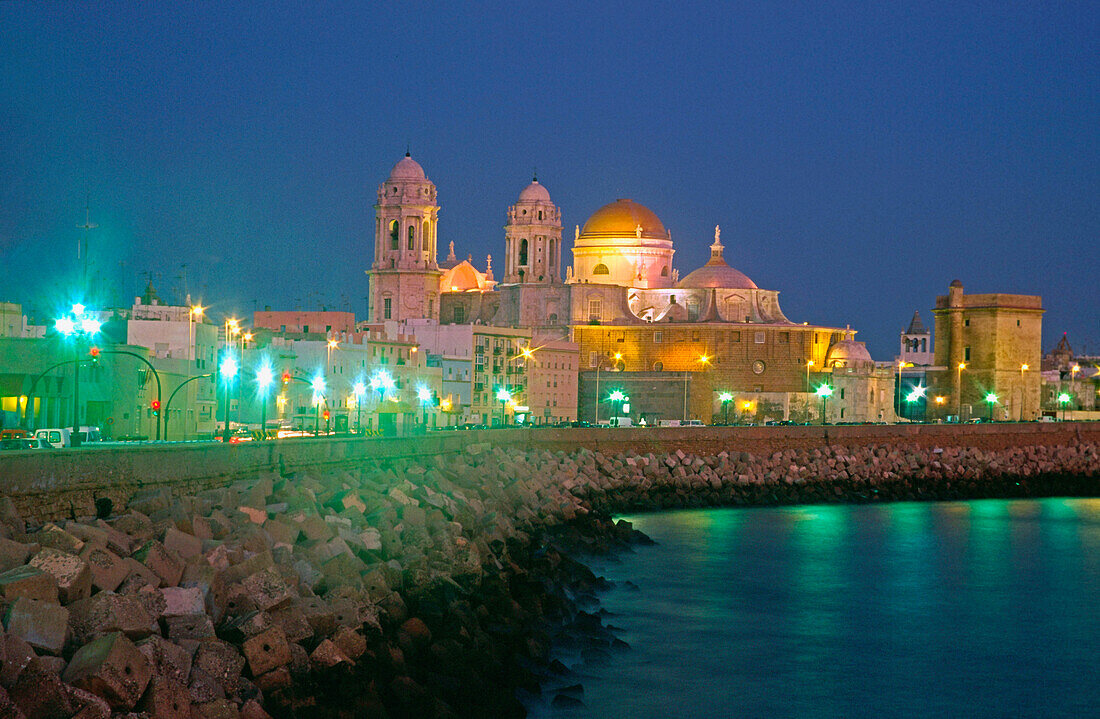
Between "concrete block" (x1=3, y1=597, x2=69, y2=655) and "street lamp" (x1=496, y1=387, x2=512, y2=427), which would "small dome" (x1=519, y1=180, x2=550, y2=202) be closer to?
"street lamp" (x1=496, y1=387, x2=512, y2=427)

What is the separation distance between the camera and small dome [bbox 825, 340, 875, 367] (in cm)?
7731

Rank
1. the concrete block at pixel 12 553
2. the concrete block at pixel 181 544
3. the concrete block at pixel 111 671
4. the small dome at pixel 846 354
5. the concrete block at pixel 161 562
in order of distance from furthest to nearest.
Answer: the small dome at pixel 846 354, the concrete block at pixel 181 544, the concrete block at pixel 161 562, the concrete block at pixel 12 553, the concrete block at pixel 111 671

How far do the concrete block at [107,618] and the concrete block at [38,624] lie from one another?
0.77 feet

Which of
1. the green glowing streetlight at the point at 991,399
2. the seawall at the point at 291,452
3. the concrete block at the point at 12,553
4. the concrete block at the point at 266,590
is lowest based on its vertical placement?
the concrete block at the point at 266,590

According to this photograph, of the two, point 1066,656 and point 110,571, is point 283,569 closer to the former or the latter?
point 110,571

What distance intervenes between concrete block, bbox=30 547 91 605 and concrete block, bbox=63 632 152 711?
1056mm

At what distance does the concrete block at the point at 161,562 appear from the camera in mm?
13562

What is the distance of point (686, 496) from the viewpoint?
41.2 m

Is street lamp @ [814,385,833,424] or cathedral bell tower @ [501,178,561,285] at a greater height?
cathedral bell tower @ [501,178,561,285]

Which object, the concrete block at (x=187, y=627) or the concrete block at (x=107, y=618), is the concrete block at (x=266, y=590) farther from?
the concrete block at (x=107, y=618)

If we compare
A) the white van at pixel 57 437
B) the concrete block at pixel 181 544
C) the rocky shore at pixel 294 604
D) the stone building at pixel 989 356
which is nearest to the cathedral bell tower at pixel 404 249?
the stone building at pixel 989 356

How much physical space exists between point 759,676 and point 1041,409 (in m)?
71.7

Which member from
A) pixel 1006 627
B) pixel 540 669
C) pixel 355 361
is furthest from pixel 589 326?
pixel 540 669

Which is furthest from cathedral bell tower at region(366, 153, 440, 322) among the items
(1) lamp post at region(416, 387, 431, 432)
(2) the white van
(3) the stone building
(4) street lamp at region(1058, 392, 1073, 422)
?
(2) the white van
